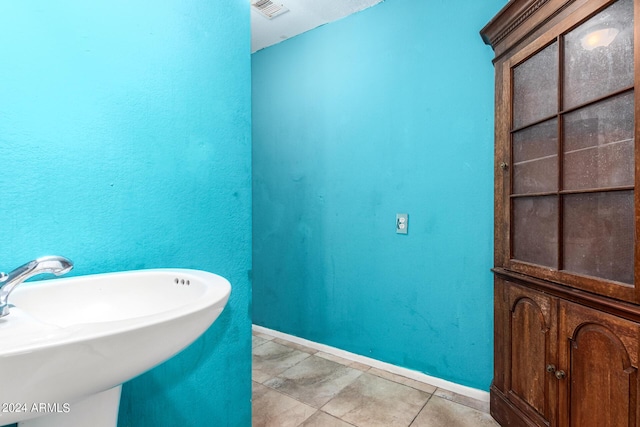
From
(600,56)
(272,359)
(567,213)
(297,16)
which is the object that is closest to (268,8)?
(297,16)

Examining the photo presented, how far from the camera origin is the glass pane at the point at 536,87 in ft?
4.18

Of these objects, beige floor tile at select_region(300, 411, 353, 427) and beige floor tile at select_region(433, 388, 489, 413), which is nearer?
beige floor tile at select_region(300, 411, 353, 427)

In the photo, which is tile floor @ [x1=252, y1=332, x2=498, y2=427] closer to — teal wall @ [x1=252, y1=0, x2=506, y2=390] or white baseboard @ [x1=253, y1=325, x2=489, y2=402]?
white baseboard @ [x1=253, y1=325, x2=489, y2=402]

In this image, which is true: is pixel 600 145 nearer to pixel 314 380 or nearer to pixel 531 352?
pixel 531 352

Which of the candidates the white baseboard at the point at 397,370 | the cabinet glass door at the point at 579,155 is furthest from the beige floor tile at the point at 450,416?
the cabinet glass door at the point at 579,155

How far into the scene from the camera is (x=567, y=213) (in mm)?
1218

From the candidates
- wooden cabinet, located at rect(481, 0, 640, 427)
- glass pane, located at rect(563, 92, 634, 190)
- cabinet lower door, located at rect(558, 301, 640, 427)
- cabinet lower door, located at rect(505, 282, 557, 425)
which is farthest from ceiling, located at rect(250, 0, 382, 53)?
cabinet lower door, located at rect(558, 301, 640, 427)

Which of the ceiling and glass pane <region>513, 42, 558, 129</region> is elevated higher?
the ceiling

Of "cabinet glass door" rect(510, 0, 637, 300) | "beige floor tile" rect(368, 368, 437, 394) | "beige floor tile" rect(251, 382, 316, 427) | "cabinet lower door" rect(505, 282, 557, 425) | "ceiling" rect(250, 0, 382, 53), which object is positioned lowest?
"beige floor tile" rect(368, 368, 437, 394)

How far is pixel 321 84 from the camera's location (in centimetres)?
235

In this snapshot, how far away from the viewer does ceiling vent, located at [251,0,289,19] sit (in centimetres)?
209

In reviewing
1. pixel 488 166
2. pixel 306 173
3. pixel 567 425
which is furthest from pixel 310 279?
pixel 567 425

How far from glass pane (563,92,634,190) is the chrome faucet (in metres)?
1.59

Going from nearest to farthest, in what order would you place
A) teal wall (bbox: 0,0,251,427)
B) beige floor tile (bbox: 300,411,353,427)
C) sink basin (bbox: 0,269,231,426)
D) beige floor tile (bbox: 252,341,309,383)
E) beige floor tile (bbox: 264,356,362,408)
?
sink basin (bbox: 0,269,231,426), teal wall (bbox: 0,0,251,427), beige floor tile (bbox: 300,411,353,427), beige floor tile (bbox: 264,356,362,408), beige floor tile (bbox: 252,341,309,383)
